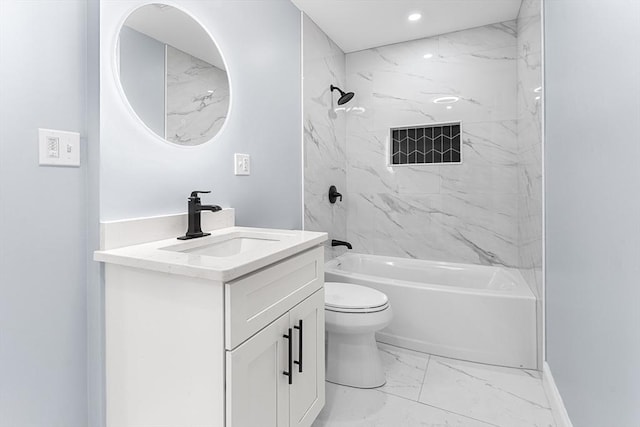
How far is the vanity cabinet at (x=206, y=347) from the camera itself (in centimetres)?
89

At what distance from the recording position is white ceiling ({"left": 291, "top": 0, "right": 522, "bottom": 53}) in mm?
2324

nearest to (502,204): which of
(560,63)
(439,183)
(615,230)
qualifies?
(439,183)

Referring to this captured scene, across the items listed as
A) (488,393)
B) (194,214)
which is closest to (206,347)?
(194,214)

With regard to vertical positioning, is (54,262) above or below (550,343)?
above

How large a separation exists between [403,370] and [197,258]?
1.54 m

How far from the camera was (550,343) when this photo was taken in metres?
1.69

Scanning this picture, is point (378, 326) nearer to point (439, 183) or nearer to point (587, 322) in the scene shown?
point (587, 322)

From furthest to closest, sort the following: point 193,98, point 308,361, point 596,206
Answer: point 193,98, point 308,361, point 596,206

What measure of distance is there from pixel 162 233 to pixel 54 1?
837mm

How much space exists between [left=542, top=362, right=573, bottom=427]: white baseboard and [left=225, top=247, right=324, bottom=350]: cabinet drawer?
1174 mm

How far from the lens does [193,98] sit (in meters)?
1.55

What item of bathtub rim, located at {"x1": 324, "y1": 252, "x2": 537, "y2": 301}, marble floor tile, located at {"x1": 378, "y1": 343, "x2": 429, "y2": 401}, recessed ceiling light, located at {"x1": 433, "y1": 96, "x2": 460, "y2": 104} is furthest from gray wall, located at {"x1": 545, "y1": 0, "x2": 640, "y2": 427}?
recessed ceiling light, located at {"x1": 433, "y1": 96, "x2": 460, "y2": 104}

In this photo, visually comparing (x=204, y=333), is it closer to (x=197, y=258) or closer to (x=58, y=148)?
(x=197, y=258)

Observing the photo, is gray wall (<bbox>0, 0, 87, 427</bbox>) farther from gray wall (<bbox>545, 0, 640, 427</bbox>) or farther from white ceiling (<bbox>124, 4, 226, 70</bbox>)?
gray wall (<bbox>545, 0, 640, 427</bbox>)
